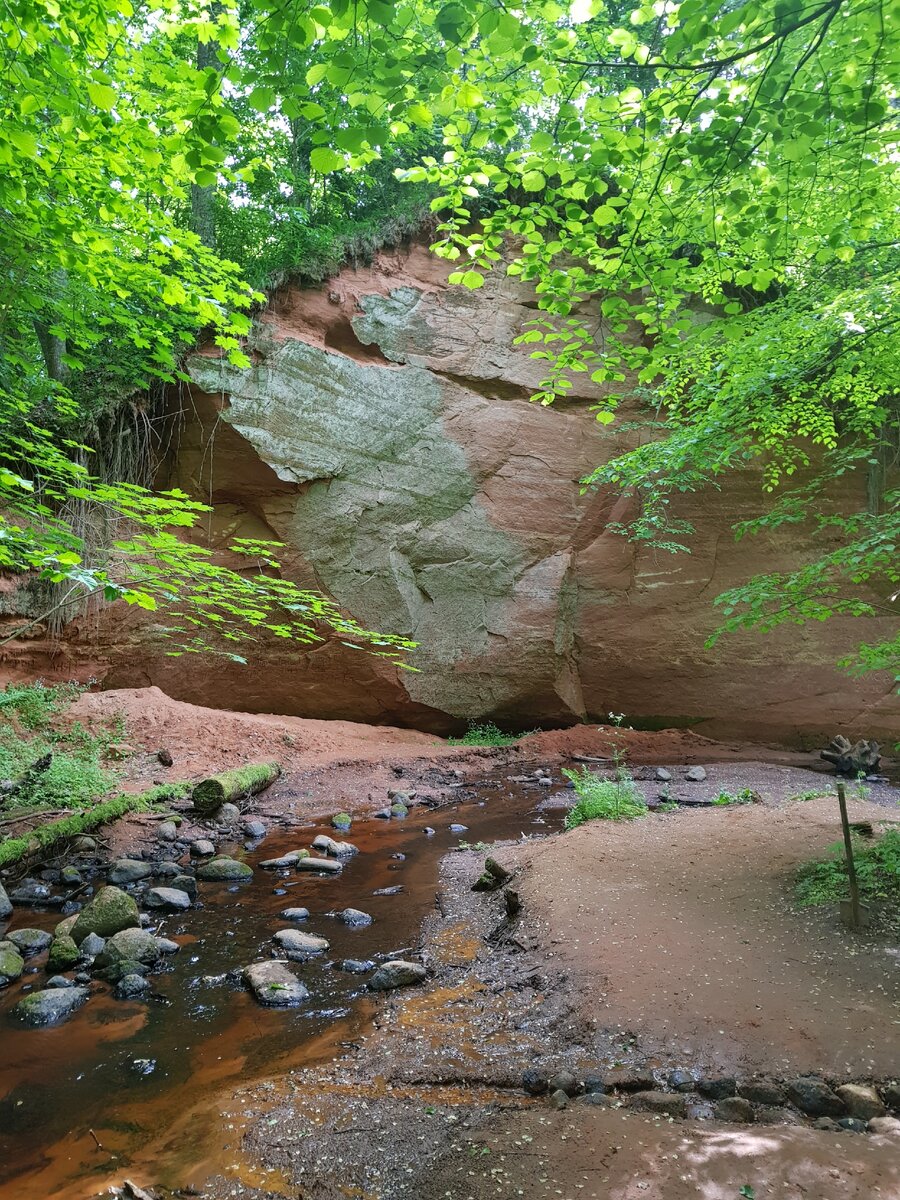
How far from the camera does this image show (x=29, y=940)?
189 inches

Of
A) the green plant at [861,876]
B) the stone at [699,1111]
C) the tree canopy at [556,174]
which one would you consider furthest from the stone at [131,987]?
the green plant at [861,876]

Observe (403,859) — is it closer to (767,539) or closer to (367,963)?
(367,963)

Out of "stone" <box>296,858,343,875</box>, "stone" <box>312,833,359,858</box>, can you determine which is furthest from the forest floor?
"stone" <box>312,833,359,858</box>

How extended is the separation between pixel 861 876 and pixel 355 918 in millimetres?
3795

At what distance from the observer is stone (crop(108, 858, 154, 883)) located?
20.0 ft

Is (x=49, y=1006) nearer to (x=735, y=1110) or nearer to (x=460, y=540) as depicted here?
(x=735, y=1110)

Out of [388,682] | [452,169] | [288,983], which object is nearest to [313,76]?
[452,169]

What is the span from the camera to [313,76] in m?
2.58

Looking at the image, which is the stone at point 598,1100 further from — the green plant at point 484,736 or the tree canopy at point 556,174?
the green plant at point 484,736

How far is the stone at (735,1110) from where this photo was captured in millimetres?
2559

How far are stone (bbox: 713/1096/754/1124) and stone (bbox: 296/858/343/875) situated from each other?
4594 millimetres

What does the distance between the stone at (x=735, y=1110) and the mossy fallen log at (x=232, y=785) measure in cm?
685

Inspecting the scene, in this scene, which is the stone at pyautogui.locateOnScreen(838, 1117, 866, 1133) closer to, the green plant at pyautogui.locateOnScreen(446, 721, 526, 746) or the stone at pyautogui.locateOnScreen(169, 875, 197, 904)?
the stone at pyautogui.locateOnScreen(169, 875, 197, 904)

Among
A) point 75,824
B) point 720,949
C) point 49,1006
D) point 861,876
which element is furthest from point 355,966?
point 75,824
